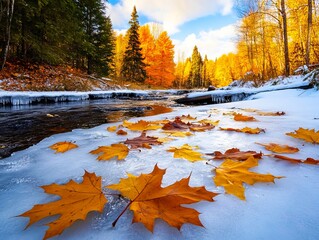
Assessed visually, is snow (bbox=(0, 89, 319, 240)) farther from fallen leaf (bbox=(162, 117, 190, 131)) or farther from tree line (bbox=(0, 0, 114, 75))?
tree line (bbox=(0, 0, 114, 75))

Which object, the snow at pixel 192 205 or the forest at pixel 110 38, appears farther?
the forest at pixel 110 38

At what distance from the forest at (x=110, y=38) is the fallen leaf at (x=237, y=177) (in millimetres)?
6702

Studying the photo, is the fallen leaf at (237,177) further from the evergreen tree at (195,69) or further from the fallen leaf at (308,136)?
the evergreen tree at (195,69)

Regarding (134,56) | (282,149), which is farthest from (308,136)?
(134,56)

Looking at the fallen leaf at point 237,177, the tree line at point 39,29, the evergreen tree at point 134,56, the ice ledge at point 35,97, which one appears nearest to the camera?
the fallen leaf at point 237,177

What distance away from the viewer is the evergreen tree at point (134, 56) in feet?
91.3

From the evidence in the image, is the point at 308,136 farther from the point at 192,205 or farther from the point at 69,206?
the point at 69,206

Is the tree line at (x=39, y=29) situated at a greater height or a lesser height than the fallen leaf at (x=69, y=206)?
greater

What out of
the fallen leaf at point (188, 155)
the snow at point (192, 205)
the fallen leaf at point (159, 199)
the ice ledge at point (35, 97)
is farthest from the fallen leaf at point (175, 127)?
the ice ledge at point (35, 97)

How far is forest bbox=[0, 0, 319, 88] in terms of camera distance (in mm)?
9336

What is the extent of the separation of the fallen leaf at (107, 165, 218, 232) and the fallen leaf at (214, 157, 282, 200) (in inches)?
5.7

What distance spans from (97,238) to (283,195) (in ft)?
2.12

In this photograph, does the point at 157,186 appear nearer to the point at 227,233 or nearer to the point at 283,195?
the point at 227,233

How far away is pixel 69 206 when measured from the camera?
25.0 inches
